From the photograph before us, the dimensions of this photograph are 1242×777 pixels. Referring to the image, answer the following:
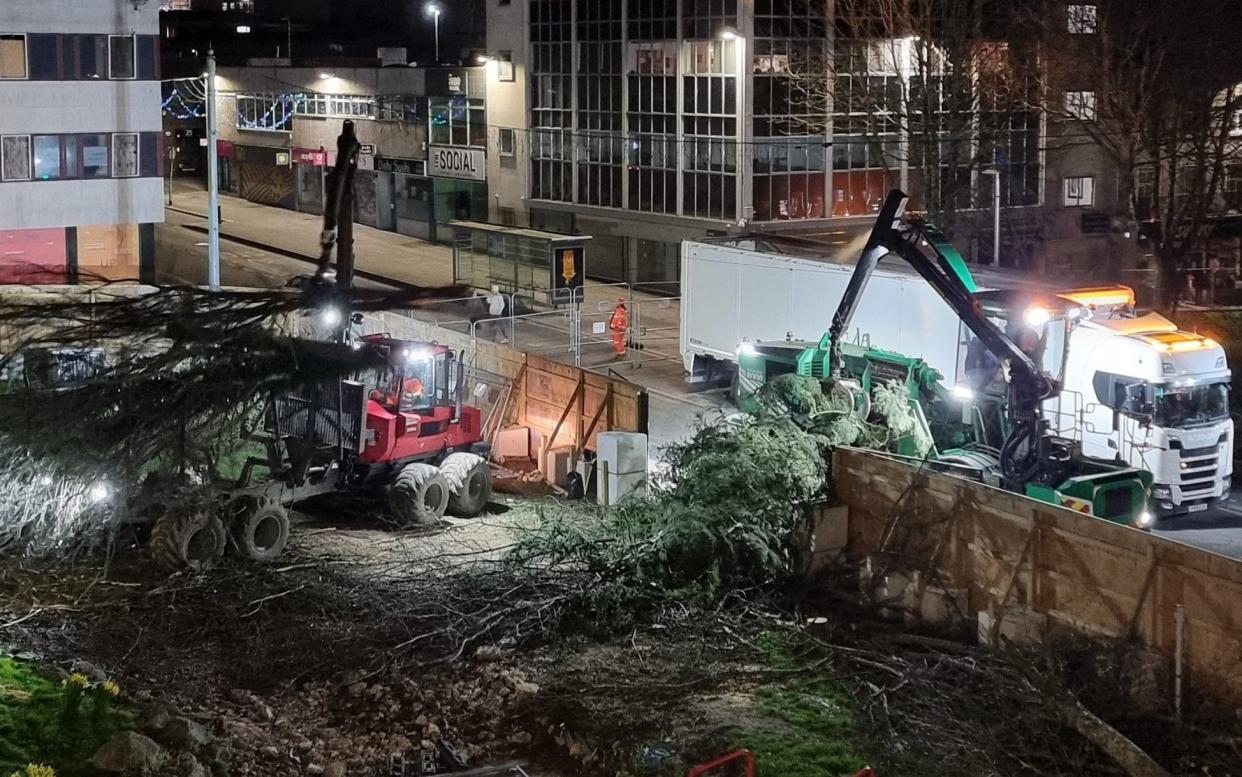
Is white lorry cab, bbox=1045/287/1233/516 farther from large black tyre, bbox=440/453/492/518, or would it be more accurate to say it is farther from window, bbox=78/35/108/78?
window, bbox=78/35/108/78

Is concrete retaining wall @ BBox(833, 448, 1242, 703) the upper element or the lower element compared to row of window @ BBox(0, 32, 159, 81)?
lower

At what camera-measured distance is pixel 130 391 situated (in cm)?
1431

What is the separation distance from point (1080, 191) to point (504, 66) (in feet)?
64.1

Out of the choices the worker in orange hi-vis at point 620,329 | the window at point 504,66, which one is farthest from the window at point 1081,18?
the window at point 504,66

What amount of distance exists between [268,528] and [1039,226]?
34718mm

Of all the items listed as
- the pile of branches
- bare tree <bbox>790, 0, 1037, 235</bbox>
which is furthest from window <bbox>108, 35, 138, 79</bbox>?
the pile of branches

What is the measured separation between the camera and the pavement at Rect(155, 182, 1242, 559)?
25.4m

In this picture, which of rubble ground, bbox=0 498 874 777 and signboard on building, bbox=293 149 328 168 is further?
signboard on building, bbox=293 149 328 168

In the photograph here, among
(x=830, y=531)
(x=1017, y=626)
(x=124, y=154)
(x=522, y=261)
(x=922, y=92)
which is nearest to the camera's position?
(x=1017, y=626)

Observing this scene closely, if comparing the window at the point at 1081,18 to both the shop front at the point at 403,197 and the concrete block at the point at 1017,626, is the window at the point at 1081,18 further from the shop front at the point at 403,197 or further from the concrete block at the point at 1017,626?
the concrete block at the point at 1017,626

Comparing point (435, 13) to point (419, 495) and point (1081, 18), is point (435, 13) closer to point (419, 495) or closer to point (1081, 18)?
point (1081, 18)

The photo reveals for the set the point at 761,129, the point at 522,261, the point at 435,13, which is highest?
the point at 435,13

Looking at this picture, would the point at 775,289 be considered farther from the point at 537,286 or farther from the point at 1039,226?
the point at 1039,226

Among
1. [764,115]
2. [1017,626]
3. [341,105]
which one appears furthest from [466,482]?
[341,105]
